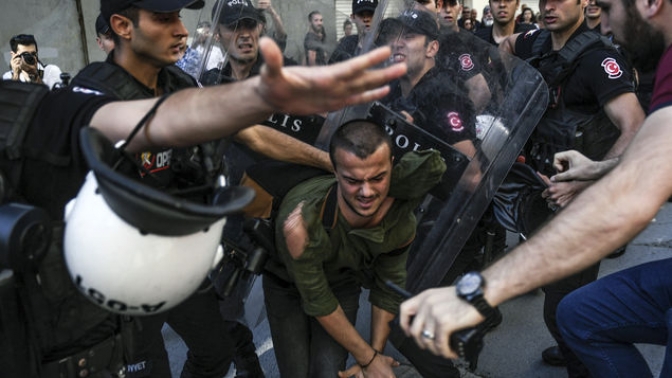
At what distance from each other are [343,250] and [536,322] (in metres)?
1.73

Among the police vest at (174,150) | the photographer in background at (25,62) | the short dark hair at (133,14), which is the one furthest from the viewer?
the photographer in background at (25,62)

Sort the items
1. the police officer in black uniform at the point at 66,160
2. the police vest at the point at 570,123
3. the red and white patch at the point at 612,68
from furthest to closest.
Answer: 1. the police vest at the point at 570,123
2. the red and white patch at the point at 612,68
3. the police officer in black uniform at the point at 66,160

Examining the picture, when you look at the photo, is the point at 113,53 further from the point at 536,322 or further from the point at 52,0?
the point at 52,0

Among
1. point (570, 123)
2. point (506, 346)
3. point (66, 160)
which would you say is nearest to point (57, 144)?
point (66, 160)

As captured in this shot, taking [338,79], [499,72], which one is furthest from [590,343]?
[338,79]

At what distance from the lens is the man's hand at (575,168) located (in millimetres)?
2512

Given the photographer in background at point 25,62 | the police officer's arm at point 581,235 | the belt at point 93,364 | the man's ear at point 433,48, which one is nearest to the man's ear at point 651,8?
the police officer's arm at point 581,235

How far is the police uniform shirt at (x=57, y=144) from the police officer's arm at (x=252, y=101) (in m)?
0.06

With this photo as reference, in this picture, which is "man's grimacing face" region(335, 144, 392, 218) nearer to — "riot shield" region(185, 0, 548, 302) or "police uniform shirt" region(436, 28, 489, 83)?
"riot shield" region(185, 0, 548, 302)

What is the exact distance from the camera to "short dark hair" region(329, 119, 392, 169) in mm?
2385

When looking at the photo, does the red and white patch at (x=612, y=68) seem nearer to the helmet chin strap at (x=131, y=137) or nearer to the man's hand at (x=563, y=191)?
the man's hand at (x=563, y=191)

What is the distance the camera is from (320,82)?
4.30 ft

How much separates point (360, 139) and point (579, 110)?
1.24 metres

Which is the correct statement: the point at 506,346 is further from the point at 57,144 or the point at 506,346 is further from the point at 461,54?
the point at 57,144
